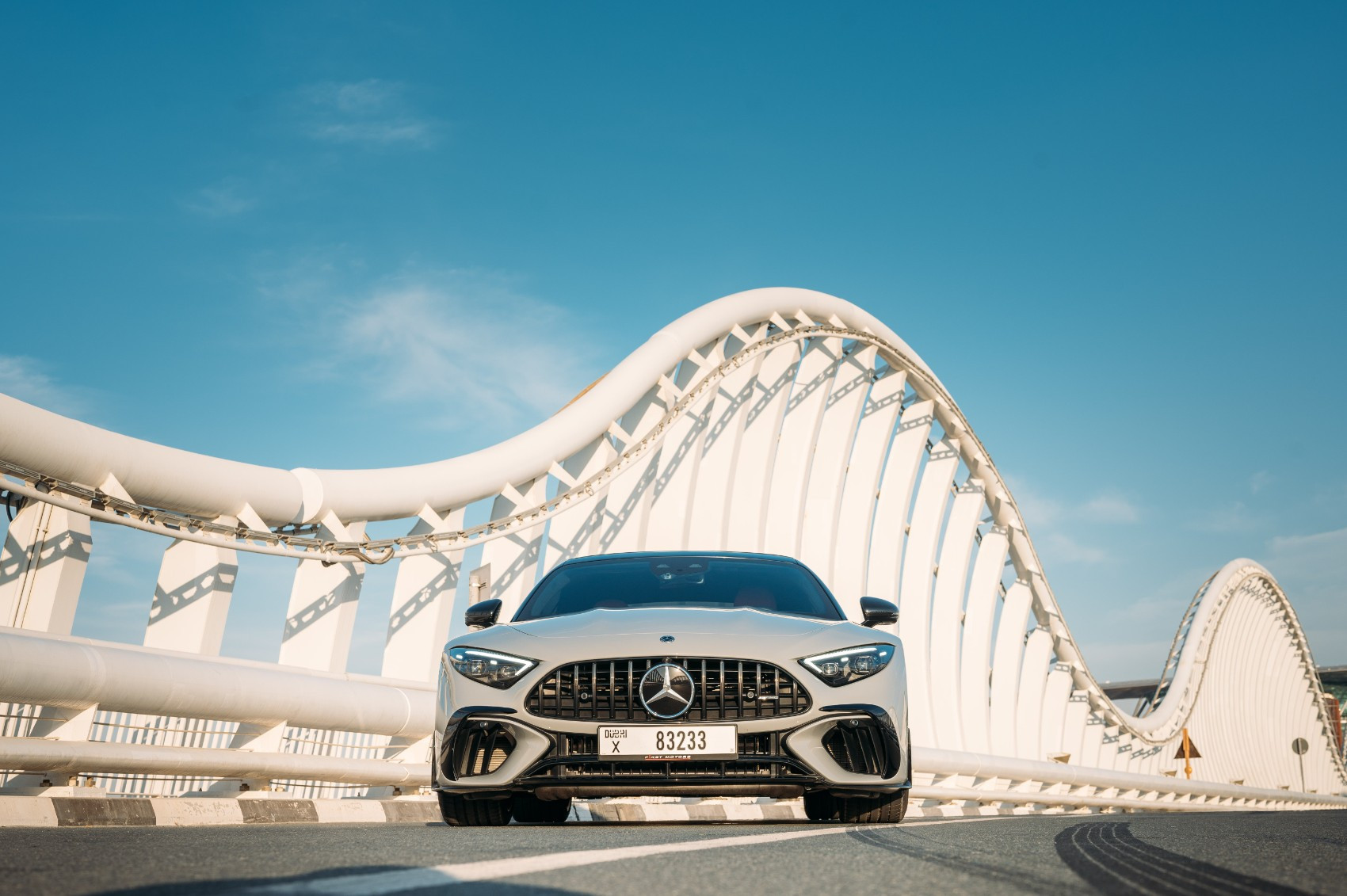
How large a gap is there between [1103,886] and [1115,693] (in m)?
132

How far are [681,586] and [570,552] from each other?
11.4m

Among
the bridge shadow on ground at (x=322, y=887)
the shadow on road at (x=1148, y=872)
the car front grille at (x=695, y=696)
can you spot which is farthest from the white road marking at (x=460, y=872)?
the shadow on road at (x=1148, y=872)

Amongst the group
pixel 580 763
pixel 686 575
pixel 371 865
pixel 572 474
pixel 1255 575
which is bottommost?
pixel 371 865

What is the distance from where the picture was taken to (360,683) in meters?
8.91

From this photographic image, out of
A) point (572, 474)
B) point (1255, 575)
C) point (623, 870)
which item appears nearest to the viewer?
point (623, 870)

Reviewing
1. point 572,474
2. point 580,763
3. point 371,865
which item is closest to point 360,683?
point 580,763

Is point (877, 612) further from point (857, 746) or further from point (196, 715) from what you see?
point (196, 715)

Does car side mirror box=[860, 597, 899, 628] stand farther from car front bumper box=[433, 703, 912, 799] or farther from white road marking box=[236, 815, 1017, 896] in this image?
white road marking box=[236, 815, 1017, 896]

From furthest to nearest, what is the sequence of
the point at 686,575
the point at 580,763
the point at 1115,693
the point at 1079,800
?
the point at 1115,693
the point at 1079,800
the point at 686,575
the point at 580,763

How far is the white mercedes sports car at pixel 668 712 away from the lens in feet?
18.6

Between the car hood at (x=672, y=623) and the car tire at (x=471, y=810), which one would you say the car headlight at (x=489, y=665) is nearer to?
the car hood at (x=672, y=623)

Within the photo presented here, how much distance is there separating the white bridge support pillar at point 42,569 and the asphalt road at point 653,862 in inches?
167

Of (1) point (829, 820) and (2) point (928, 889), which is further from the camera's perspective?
(1) point (829, 820)

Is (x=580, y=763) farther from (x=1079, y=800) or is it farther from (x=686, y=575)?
(x=1079, y=800)
